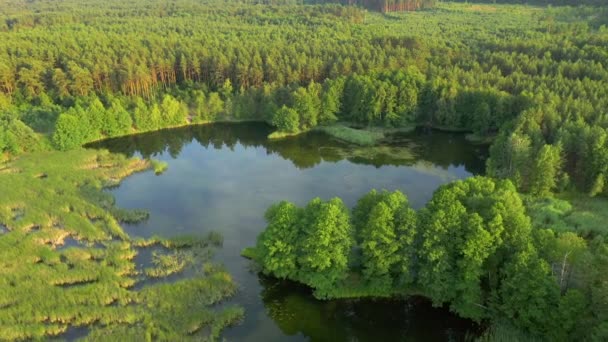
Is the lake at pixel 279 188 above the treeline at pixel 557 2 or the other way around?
the other way around

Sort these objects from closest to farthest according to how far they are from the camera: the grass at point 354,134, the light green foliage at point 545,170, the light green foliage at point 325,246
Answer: the light green foliage at point 325,246 → the light green foliage at point 545,170 → the grass at point 354,134

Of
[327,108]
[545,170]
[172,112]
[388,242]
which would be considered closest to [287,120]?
[327,108]

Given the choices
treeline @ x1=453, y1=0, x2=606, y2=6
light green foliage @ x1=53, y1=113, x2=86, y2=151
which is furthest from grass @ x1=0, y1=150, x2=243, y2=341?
treeline @ x1=453, y1=0, x2=606, y2=6

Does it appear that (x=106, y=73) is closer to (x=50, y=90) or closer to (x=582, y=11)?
(x=50, y=90)

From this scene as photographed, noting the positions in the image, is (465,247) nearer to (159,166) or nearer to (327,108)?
(159,166)

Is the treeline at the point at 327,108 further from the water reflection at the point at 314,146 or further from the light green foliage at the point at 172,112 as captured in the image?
the water reflection at the point at 314,146

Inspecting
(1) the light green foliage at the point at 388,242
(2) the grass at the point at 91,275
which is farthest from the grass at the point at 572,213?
(2) the grass at the point at 91,275

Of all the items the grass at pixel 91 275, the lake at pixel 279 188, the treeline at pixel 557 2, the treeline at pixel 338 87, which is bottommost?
the lake at pixel 279 188
